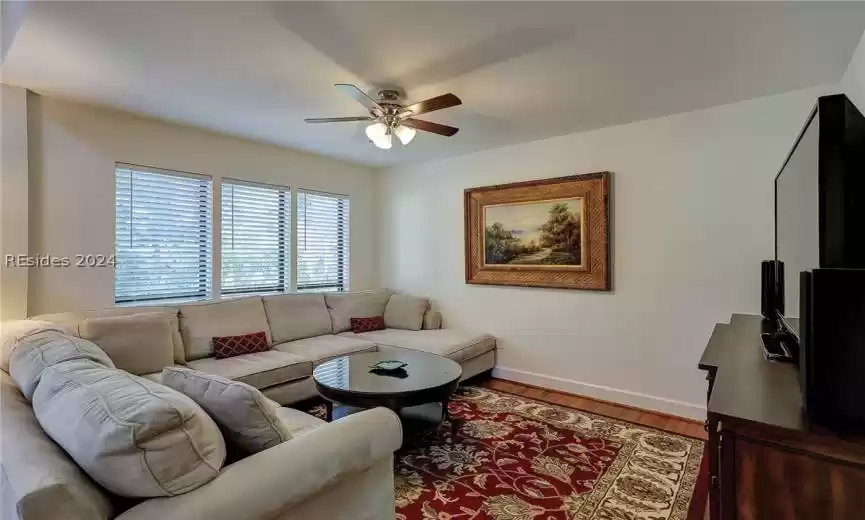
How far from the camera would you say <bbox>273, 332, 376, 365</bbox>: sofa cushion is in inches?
137

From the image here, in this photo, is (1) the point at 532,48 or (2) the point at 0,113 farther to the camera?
(2) the point at 0,113

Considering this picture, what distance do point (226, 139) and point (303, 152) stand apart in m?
0.81

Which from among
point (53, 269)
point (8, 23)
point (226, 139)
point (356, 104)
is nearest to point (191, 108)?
point (226, 139)

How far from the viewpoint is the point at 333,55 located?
91.8 inches

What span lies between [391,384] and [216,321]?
1.84 meters

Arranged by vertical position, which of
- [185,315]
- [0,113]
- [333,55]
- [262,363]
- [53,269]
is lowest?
[262,363]

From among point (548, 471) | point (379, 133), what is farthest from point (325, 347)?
point (548, 471)

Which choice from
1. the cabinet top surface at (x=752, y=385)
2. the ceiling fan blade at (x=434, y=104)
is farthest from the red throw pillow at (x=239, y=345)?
the cabinet top surface at (x=752, y=385)

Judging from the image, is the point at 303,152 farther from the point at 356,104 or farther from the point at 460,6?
the point at 460,6

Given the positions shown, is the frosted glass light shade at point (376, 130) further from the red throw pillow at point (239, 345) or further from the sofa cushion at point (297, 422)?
the red throw pillow at point (239, 345)

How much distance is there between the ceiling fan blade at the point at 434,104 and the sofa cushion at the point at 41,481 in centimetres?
212

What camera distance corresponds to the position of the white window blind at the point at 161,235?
11.1 feet

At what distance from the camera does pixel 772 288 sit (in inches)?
99.0

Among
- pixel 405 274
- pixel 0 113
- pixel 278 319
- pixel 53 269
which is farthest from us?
pixel 405 274
